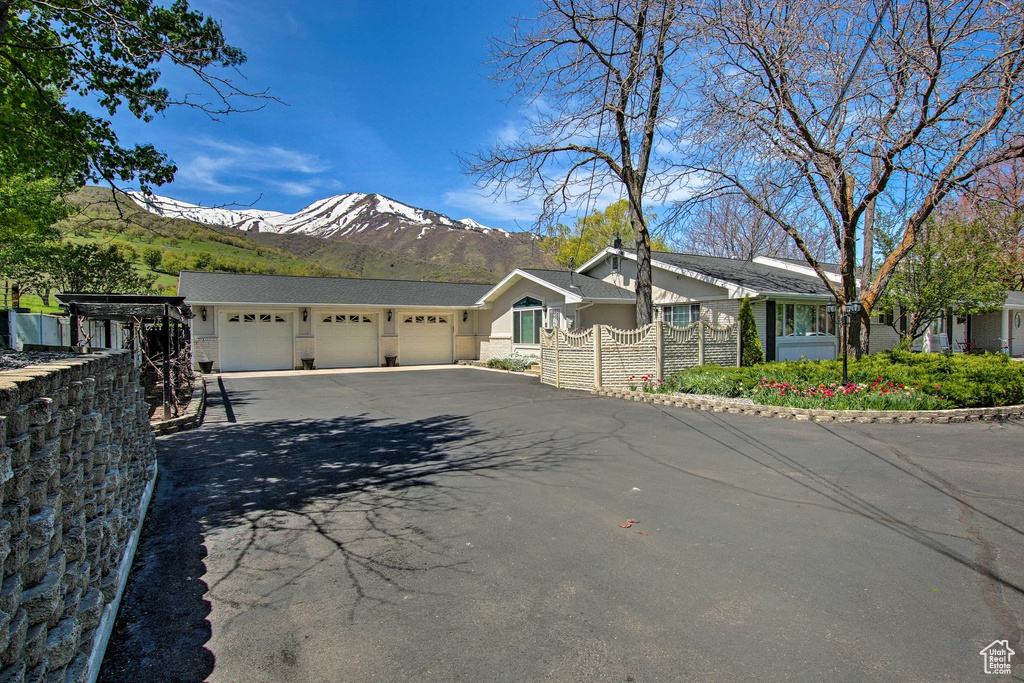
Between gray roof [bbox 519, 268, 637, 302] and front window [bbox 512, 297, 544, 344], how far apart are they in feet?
3.56

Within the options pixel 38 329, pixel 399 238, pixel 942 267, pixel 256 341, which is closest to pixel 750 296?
pixel 942 267

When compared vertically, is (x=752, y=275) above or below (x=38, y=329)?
above

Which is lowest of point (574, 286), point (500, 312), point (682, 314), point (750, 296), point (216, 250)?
point (682, 314)

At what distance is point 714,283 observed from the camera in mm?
17250

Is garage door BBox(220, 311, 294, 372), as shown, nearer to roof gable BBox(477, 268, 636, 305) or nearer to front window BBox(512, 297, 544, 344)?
roof gable BBox(477, 268, 636, 305)

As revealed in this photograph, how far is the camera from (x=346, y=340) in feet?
76.6

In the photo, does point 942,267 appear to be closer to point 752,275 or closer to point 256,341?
point 752,275

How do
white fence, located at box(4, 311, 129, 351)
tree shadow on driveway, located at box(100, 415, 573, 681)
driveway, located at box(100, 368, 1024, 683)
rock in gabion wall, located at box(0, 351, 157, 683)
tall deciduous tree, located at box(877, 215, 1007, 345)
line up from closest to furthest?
rock in gabion wall, located at box(0, 351, 157, 683) < driveway, located at box(100, 368, 1024, 683) < tree shadow on driveway, located at box(100, 415, 573, 681) < white fence, located at box(4, 311, 129, 351) < tall deciduous tree, located at box(877, 215, 1007, 345)

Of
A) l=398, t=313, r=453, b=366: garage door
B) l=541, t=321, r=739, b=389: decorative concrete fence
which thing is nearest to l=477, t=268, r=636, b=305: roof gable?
Answer: l=398, t=313, r=453, b=366: garage door

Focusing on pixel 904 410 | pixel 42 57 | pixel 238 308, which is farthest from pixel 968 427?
pixel 238 308

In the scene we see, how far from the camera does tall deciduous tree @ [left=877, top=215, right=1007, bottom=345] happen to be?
55.1ft

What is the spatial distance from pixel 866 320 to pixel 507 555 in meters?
15.0

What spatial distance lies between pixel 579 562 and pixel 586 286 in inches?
665

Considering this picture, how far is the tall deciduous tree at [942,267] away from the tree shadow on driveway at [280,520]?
51.7 ft
